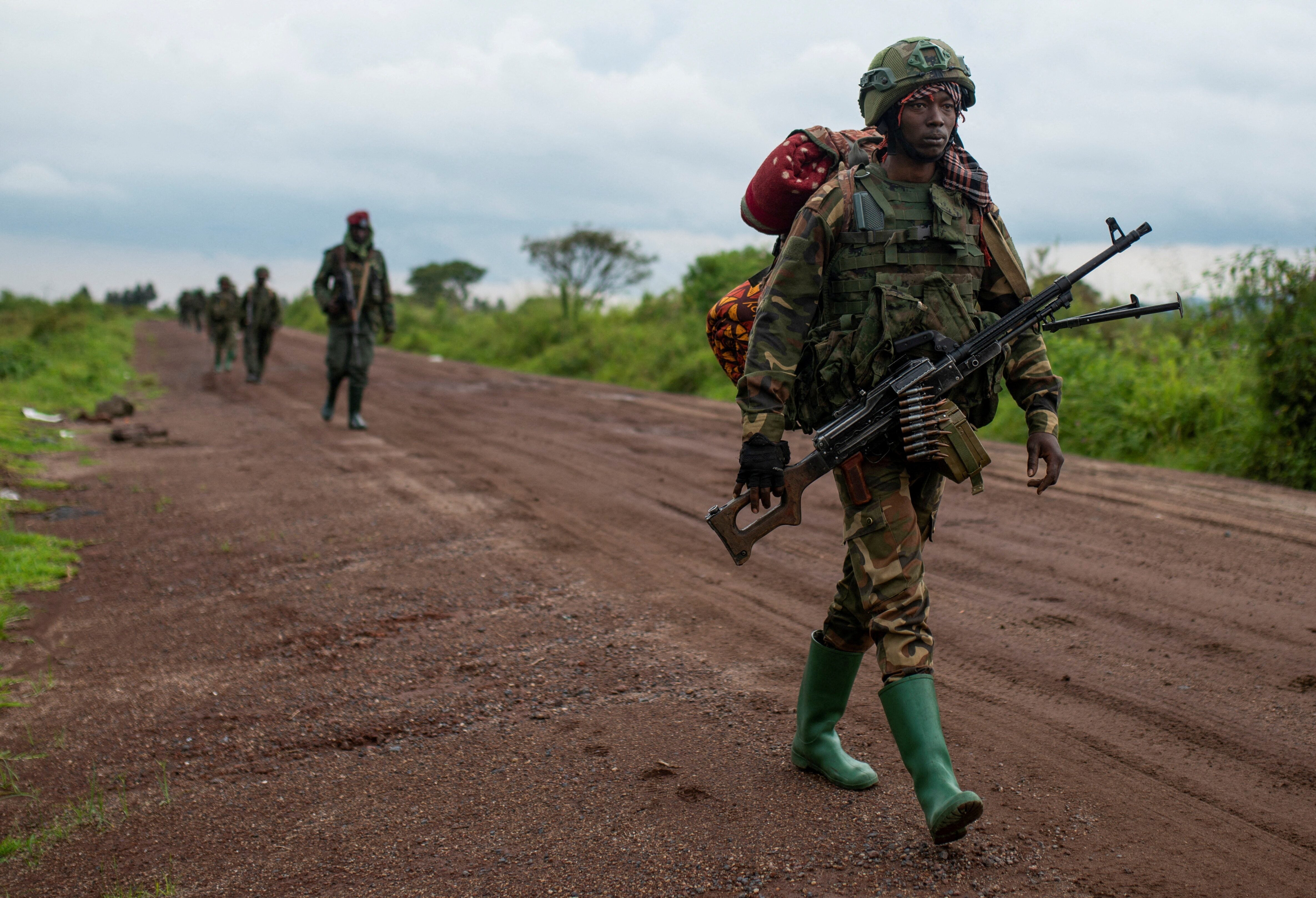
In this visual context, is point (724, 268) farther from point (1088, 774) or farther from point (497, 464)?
point (1088, 774)

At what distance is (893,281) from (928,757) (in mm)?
1245

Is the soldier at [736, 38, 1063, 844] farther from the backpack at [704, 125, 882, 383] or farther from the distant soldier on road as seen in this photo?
the distant soldier on road

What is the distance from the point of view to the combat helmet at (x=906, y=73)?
2676 millimetres

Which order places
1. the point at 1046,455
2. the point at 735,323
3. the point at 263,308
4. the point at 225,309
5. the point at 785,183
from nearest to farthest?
the point at 1046,455 → the point at 785,183 → the point at 735,323 → the point at 263,308 → the point at 225,309

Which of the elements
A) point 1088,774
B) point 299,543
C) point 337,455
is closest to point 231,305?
point 337,455

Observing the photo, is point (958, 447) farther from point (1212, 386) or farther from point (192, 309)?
point (192, 309)

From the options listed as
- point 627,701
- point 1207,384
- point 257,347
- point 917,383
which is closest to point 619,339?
point 257,347

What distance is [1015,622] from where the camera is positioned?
4398 millimetres

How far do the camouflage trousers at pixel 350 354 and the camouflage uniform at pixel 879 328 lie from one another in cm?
842

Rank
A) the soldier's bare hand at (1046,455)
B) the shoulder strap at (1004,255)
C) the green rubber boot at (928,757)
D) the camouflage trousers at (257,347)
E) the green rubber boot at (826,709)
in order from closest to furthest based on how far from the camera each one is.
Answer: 1. the green rubber boot at (928,757)
2. the soldier's bare hand at (1046,455)
3. the shoulder strap at (1004,255)
4. the green rubber boot at (826,709)
5. the camouflage trousers at (257,347)

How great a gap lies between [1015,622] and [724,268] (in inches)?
687

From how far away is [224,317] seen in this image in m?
18.7

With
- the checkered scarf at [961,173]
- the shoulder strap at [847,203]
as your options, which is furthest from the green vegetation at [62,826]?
the checkered scarf at [961,173]

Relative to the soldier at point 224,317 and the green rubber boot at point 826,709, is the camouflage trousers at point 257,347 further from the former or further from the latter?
the green rubber boot at point 826,709
